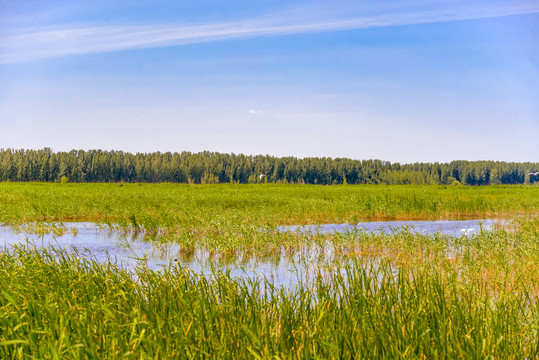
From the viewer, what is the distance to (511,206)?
3319 cm

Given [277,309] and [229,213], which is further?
[229,213]

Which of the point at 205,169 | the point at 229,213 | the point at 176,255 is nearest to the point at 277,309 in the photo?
the point at 176,255

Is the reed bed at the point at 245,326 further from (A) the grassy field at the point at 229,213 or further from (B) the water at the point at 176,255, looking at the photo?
(A) the grassy field at the point at 229,213

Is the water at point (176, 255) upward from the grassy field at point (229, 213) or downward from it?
downward

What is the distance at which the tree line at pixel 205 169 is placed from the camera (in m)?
149

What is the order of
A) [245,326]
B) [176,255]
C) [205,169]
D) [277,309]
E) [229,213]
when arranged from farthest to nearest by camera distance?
[205,169]
[229,213]
[176,255]
[277,309]
[245,326]

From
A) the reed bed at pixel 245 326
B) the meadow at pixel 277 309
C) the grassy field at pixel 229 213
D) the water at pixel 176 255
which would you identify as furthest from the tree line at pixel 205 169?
the reed bed at pixel 245 326

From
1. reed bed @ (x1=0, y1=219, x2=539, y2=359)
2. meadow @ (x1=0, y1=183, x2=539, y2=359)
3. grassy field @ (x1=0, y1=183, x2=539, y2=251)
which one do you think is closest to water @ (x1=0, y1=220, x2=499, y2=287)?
meadow @ (x1=0, y1=183, x2=539, y2=359)

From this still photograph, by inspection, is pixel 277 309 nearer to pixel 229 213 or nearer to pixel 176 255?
pixel 176 255

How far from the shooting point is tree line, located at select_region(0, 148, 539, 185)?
14938 cm

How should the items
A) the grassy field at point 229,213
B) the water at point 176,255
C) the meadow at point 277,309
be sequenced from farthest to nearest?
1. the grassy field at point 229,213
2. the water at point 176,255
3. the meadow at point 277,309

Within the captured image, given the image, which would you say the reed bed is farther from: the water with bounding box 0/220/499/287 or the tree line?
the tree line

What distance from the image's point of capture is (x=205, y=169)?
165750mm

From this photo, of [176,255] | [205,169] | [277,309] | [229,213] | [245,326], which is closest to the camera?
[245,326]
